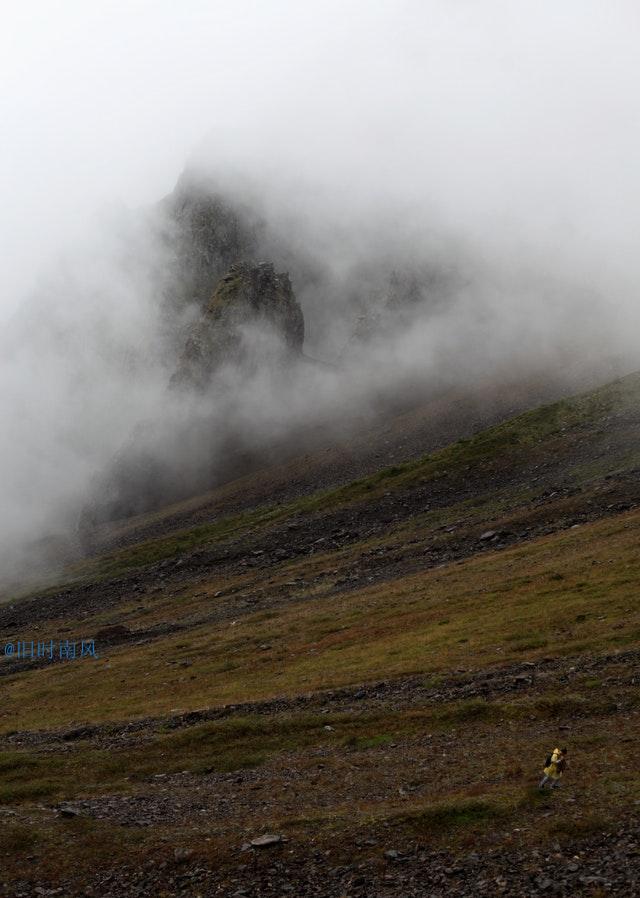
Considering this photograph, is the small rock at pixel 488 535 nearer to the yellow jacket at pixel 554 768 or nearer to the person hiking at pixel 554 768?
the person hiking at pixel 554 768

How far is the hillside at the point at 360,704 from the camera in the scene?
1062 inches

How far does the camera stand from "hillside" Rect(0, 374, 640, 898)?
27.0 m

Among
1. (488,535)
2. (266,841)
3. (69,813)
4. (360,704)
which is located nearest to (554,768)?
(266,841)

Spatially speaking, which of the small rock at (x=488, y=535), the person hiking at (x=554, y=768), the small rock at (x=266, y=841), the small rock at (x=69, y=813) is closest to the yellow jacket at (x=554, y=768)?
the person hiking at (x=554, y=768)

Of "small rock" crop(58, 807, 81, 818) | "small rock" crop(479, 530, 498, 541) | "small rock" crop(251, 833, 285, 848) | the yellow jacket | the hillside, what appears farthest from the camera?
"small rock" crop(479, 530, 498, 541)

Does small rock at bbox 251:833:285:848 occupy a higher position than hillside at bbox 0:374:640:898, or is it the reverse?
small rock at bbox 251:833:285:848

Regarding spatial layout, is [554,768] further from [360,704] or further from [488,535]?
[488,535]

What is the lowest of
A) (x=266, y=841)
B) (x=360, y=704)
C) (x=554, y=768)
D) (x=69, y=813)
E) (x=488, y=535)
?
(x=488, y=535)

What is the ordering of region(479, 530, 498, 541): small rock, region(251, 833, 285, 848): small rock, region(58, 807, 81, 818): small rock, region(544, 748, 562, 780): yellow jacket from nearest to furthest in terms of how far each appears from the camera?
A: region(251, 833, 285, 848): small rock, region(544, 748, 562, 780): yellow jacket, region(58, 807, 81, 818): small rock, region(479, 530, 498, 541): small rock

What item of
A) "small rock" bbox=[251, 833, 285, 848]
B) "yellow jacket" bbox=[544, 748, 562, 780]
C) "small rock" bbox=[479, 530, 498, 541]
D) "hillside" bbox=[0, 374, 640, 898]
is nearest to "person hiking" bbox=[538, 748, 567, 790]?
"yellow jacket" bbox=[544, 748, 562, 780]

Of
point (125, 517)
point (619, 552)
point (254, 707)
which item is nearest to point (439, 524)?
point (619, 552)

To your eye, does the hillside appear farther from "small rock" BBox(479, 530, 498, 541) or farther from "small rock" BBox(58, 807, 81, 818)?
"small rock" BBox(479, 530, 498, 541)

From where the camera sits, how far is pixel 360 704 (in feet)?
151

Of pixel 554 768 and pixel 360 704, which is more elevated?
pixel 554 768
